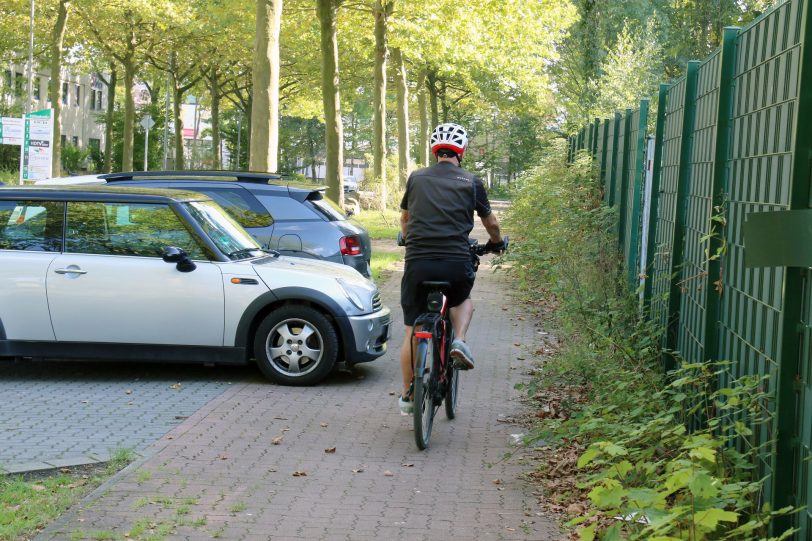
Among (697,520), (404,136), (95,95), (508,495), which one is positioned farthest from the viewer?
(95,95)

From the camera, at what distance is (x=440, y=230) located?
23.1 feet

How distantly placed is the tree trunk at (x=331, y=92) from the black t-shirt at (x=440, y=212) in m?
17.9

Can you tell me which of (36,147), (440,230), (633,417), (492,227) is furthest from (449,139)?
(36,147)

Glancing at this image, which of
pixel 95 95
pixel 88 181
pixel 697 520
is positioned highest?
pixel 95 95

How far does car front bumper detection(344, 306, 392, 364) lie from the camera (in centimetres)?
912

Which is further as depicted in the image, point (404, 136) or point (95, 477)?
point (404, 136)

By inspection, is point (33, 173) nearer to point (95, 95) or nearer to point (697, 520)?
point (697, 520)

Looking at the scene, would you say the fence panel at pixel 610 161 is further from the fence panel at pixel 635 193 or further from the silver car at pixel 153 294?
the silver car at pixel 153 294

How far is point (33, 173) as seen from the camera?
92.0 feet

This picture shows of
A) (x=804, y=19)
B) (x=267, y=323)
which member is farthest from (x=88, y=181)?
(x=804, y=19)

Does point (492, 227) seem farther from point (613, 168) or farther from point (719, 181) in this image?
point (613, 168)

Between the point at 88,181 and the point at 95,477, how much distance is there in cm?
707

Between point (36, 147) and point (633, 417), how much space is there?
25242mm

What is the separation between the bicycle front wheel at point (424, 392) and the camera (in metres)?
6.70
